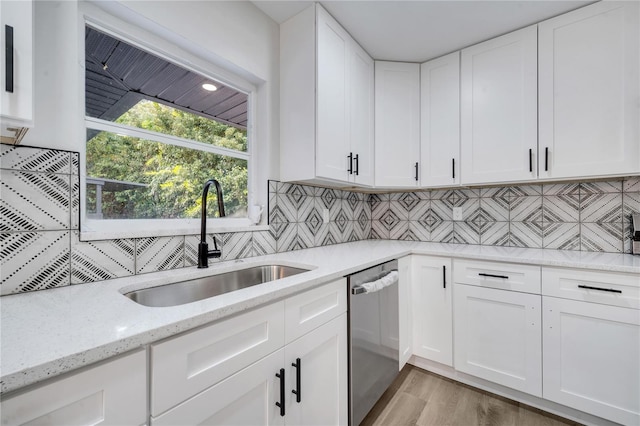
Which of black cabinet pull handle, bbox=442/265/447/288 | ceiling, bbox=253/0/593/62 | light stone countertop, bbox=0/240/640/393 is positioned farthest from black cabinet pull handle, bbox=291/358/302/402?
ceiling, bbox=253/0/593/62

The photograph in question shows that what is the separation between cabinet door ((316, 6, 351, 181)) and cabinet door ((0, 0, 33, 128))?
1.23 metres

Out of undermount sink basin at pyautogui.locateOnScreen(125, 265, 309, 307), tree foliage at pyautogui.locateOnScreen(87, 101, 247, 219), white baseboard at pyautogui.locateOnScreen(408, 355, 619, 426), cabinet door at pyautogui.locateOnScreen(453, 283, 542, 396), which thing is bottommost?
white baseboard at pyautogui.locateOnScreen(408, 355, 619, 426)

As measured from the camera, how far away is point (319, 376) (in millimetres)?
1179

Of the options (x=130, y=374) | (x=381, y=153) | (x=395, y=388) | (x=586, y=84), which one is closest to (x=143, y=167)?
(x=130, y=374)

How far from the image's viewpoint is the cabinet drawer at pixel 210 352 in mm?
674

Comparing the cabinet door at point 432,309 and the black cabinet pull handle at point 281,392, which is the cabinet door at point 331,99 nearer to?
the cabinet door at point 432,309

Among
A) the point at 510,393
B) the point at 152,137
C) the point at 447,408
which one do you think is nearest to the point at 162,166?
the point at 152,137

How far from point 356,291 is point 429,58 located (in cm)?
200

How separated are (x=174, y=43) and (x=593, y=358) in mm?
2723

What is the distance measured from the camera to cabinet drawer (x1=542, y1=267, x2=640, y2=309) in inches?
53.4

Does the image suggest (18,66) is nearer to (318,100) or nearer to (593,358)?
(318,100)

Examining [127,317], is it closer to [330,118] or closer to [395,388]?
[330,118]

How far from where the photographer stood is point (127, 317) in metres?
0.71

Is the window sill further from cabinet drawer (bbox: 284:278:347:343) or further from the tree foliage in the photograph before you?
cabinet drawer (bbox: 284:278:347:343)
